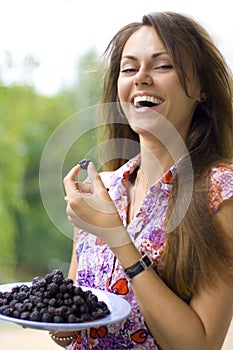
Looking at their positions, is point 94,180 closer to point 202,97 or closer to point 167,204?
point 167,204

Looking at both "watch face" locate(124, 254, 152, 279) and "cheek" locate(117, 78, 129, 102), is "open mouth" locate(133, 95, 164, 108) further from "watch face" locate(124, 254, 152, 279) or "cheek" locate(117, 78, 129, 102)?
"watch face" locate(124, 254, 152, 279)

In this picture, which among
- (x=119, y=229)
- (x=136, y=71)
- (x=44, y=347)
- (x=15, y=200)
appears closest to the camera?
(x=119, y=229)

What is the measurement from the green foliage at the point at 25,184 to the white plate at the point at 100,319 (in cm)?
229

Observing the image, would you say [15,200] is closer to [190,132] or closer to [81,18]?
[81,18]

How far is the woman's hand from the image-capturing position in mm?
1265

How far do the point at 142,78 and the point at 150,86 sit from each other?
0.02 m

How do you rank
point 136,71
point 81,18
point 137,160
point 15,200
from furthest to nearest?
point 15,200 < point 81,18 < point 137,160 < point 136,71

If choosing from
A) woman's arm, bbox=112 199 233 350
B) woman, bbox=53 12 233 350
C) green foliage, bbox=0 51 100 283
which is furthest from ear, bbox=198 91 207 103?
green foliage, bbox=0 51 100 283

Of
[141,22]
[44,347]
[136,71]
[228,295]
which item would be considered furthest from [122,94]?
[44,347]

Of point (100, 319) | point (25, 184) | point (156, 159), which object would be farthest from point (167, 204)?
point (25, 184)

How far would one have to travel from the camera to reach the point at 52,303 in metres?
1.20

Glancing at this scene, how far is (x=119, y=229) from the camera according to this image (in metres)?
1.27

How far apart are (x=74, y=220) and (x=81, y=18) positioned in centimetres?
196

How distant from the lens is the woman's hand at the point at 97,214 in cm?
126
